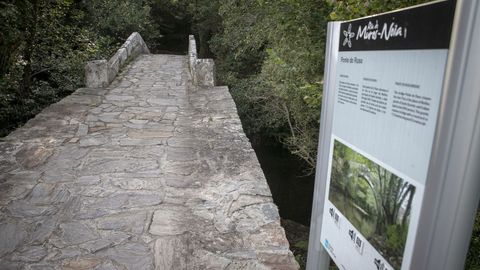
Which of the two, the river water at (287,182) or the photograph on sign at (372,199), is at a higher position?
the photograph on sign at (372,199)

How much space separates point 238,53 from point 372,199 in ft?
31.3

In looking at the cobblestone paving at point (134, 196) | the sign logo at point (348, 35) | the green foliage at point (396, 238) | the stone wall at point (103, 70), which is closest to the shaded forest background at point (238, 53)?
the stone wall at point (103, 70)

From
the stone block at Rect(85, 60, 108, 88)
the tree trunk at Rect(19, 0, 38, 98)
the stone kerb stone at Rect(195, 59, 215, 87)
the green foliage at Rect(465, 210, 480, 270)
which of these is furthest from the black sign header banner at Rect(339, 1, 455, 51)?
the tree trunk at Rect(19, 0, 38, 98)

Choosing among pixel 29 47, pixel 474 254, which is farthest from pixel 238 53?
pixel 474 254

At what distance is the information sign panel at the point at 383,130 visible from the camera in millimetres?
984

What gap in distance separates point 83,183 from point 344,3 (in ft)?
10.7

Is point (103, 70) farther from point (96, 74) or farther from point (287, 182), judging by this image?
point (287, 182)

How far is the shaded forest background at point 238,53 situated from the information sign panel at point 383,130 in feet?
6.38

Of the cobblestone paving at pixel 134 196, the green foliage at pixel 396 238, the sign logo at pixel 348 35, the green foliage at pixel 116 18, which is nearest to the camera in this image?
the green foliage at pixel 396 238

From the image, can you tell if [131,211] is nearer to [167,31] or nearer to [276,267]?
[276,267]

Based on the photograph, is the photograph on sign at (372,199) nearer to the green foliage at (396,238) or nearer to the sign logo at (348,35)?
the green foliage at (396,238)

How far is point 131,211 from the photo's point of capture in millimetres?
3051

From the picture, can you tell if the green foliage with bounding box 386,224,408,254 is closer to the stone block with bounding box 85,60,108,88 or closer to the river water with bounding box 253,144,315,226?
the stone block with bounding box 85,60,108,88

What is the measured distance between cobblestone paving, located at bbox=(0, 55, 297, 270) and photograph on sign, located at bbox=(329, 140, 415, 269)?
3.75 feet
